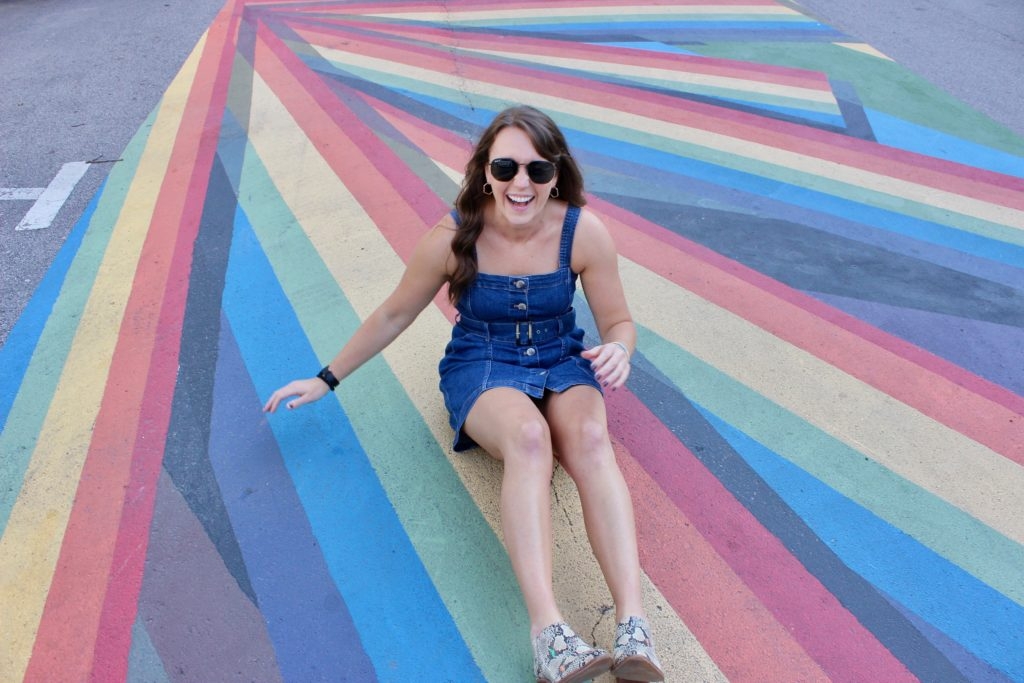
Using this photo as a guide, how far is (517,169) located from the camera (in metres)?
2.31

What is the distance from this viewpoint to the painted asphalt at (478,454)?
2.29 m

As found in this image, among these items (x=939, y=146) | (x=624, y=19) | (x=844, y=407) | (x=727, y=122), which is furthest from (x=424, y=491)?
(x=624, y=19)

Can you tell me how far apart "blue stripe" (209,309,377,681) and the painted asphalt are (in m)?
0.01

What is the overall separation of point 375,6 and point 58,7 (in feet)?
11.3

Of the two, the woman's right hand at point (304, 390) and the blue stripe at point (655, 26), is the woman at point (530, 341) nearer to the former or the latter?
the woman's right hand at point (304, 390)

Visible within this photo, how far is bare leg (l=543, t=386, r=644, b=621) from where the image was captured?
2084mm

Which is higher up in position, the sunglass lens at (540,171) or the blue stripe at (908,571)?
the sunglass lens at (540,171)

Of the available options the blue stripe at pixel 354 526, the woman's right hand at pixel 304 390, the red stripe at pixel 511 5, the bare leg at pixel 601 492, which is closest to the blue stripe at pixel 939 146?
the red stripe at pixel 511 5

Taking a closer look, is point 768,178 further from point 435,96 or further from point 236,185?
point 236,185

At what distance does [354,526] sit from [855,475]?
1747 millimetres

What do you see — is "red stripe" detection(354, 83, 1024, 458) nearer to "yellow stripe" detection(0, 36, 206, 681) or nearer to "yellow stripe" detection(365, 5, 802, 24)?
"yellow stripe" detection(0, 36, 206, 681)

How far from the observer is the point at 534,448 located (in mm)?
2223

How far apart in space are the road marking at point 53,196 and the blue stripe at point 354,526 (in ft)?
4.91

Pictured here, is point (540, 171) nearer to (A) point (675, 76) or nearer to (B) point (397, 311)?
(B) point (397, 311)
